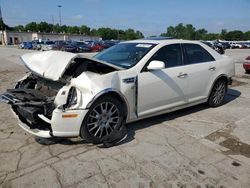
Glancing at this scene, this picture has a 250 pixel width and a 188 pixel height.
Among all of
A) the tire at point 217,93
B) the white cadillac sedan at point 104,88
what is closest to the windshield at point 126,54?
the white cadillac sedan at point 104,88

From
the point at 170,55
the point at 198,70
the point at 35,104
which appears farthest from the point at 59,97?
the point at 198,70

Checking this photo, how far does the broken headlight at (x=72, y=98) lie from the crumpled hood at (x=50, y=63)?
265 millimetres

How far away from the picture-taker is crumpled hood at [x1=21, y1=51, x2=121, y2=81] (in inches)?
144

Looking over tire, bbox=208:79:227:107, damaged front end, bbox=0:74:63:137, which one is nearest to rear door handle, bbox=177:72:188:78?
tire, bbox=208:79:227:107

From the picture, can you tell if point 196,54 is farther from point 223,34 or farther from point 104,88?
point 223,34

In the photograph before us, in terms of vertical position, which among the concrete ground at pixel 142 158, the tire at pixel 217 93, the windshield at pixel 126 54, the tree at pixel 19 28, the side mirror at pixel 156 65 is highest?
the tree at pixel 19 28

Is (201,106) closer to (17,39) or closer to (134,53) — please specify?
(134,53)

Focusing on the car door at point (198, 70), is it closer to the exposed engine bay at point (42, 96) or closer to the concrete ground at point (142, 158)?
the concrete ground at point (142, 158)

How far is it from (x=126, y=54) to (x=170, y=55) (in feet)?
2.62

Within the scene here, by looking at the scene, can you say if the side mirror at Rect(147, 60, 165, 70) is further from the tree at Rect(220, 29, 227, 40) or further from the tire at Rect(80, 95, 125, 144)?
the tree at Rect(220, 29, 227, 40)

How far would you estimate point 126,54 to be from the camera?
4.74 meters

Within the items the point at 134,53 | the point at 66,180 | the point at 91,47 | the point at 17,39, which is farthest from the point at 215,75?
the point at 17,39

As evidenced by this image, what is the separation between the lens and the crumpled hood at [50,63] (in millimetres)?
3670

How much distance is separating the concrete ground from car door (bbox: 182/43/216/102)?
0.65 m
